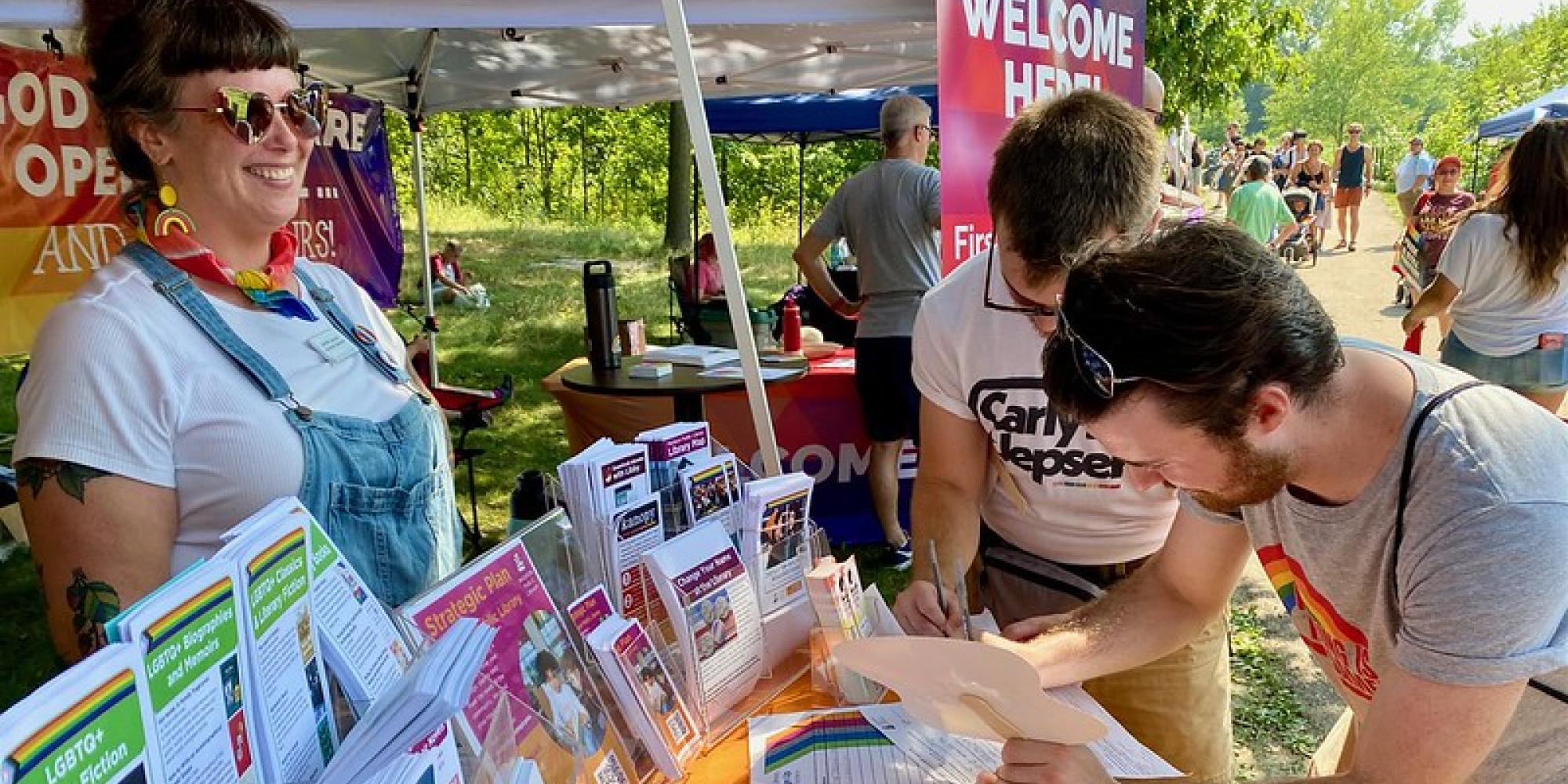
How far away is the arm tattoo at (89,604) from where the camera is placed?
112 centimetres

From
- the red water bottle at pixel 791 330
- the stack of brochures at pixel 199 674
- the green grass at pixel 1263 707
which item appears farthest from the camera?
the red water bottle at pixel 791 330

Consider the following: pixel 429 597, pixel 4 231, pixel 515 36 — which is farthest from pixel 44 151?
pixel 429 597

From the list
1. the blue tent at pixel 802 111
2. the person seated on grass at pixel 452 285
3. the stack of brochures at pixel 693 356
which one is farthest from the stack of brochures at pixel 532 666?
the person seated on grass at pixel 452 285

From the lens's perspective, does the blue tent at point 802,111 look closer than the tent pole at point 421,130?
No

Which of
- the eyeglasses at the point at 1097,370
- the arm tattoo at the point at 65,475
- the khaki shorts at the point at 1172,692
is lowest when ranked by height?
the khaki shorts at the point at 1172,692

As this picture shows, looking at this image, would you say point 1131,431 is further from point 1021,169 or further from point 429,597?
point 429,597

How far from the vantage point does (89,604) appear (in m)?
1.12

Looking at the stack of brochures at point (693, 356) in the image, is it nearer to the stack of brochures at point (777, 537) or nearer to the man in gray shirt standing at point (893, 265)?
the man in gray shirt standing at point (893, 265)

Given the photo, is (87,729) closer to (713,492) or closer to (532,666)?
(532,666)

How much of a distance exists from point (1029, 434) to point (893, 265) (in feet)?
7.88

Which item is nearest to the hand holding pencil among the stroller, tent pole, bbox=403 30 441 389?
tent pole, bbox=403 30 441 389

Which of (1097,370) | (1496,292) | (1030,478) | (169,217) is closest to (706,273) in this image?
(1496,292)

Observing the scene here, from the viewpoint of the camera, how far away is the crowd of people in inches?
40.4

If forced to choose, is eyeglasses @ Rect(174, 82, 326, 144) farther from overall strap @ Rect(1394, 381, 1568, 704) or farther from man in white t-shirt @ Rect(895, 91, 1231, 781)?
overall strap @ Rect(1394, 381, 1568, 704)
